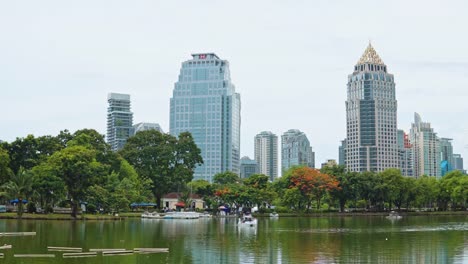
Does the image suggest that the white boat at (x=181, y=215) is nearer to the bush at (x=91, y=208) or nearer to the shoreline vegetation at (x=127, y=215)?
the shoreline vegetation at (x=127, y=215)

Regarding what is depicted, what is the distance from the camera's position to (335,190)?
101438mm

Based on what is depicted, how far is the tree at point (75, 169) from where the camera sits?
69.1 metres

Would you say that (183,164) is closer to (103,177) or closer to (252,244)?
(103,177)

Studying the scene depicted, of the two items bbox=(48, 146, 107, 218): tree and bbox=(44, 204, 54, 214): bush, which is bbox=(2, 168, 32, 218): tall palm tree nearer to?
bbox=(48, 146, 107, 218): tree

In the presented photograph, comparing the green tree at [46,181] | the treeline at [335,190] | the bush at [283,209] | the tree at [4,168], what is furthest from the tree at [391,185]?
the tree at [4,168]

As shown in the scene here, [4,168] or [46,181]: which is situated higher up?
[4,168]

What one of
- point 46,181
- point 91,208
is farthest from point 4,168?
point 91,208

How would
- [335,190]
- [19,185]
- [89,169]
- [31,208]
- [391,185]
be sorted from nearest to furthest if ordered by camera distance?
[19,185], [89,169], [31,208], [335,190], [391,185]

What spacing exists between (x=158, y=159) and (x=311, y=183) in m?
26.6

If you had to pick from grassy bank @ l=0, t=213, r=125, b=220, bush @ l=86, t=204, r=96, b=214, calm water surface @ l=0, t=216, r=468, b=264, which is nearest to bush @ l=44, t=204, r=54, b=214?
grassy bank @ l=0, t=213, r=125, b=220

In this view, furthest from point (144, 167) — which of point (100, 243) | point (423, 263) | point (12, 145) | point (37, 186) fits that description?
point (423, 263)

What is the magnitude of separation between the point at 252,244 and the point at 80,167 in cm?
3491

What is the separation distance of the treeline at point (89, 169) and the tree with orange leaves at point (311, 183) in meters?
20.0

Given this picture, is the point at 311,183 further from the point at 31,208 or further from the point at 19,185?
the point at 19,185
